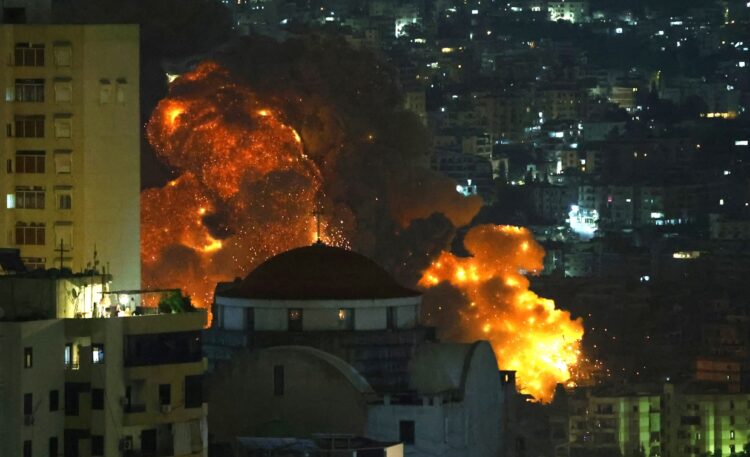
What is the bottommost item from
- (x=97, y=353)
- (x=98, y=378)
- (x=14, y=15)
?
(x=98, y=378)

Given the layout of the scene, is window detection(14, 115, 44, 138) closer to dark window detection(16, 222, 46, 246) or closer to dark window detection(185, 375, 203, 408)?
dark window detection(16, 222, 46, 246)

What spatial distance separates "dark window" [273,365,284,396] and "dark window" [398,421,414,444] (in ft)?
9.19

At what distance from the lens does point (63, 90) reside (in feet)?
245

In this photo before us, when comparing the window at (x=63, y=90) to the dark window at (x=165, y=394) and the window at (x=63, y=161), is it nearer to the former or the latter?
the window at (x=63, y=161)

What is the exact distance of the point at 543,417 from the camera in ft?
351

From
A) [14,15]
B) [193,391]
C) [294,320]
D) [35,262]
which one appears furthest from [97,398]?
[294,320]

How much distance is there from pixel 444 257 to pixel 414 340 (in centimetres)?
3195

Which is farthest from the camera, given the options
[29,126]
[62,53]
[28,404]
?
[29,126]

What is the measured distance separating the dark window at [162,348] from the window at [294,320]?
69.4 feet

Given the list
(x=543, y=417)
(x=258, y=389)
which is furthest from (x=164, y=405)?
(x=543, y=417)

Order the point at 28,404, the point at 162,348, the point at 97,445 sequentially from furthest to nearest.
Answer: the point at 162,348 → the point at 97,445 → the point at 28,404

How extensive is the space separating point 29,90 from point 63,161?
6.42 ft

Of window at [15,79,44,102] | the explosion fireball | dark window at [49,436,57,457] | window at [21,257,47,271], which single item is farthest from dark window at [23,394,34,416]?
the explosion fireball

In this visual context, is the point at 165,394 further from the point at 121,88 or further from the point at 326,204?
the point at 326,204
